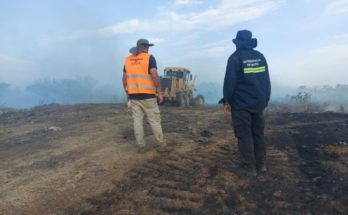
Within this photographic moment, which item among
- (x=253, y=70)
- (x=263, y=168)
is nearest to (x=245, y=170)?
(x=263, y=168)

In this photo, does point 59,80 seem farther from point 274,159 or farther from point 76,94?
point 274,159

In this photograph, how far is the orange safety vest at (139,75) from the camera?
6910 mm

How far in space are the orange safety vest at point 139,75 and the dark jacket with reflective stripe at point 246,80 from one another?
165 cm

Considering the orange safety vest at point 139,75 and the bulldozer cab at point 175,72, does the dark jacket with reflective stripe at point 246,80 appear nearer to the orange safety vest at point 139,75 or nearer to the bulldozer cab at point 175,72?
the orange safety vest at point 139,75

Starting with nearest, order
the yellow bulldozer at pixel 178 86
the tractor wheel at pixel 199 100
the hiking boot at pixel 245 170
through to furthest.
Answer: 1. the hiking boot at pixel 245 170
2. the yellow bulldozer at pixel 178 86
3. the tractor wheel at pixel 199 100

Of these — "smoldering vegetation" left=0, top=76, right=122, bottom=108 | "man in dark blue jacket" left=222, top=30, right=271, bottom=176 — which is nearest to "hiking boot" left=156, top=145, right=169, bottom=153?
"man in dark blue jacket" left=222, top=30, right=271, bottom=176

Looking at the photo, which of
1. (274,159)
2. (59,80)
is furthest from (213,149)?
(59,80)

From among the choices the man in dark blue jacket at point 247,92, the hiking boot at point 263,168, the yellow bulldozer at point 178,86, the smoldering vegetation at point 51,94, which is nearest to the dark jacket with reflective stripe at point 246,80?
the man in dark blue jacket at point 247,92

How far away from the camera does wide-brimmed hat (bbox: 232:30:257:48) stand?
232 inches

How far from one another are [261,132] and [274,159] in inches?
37.5

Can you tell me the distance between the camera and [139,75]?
695 centimetres

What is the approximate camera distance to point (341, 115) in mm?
13016

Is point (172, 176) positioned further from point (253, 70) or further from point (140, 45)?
point (140, 45)

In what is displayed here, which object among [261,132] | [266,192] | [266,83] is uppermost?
[266,83]
